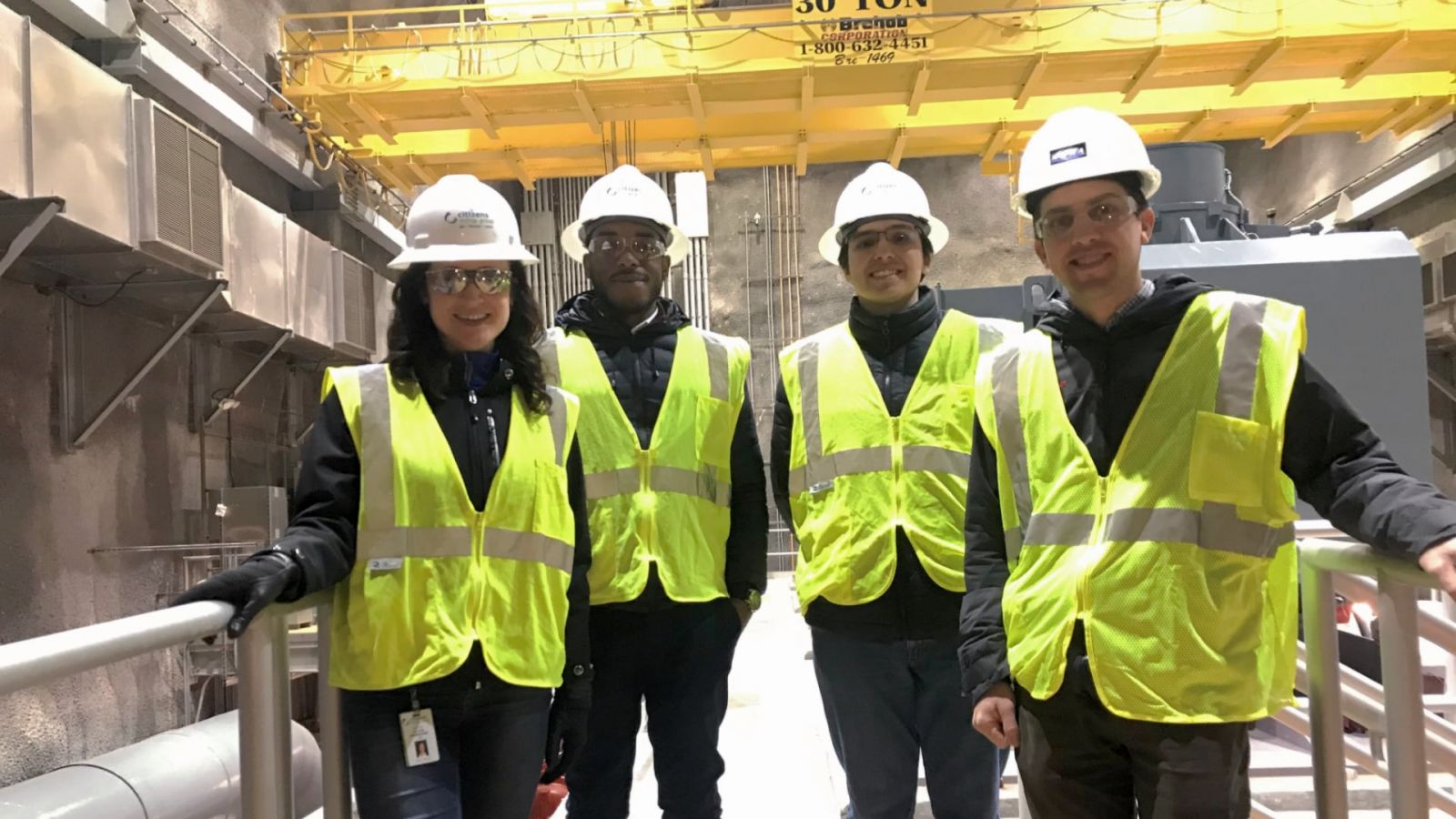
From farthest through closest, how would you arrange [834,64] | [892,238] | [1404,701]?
[834,64] → [892,238] → [1404,701]

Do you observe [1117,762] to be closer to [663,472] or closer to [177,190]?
[663,472]

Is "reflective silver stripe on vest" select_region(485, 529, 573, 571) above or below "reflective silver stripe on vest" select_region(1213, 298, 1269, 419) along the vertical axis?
below

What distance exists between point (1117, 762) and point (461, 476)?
1.39 meters

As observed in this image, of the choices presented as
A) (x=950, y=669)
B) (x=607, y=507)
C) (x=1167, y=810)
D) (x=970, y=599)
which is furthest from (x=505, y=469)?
(x=1167, y=810)

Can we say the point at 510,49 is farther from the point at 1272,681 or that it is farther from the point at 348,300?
the point at 1272,681

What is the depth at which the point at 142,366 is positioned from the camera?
6566 mm

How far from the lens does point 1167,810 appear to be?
173cm

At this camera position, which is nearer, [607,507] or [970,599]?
[970,599]

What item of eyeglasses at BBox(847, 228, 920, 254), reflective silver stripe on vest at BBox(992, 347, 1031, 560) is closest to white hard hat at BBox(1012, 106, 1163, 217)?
reflective silver stripe on vest at BBox(992, 347, 1031, 560)

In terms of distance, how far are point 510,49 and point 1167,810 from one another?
8569 millimetres

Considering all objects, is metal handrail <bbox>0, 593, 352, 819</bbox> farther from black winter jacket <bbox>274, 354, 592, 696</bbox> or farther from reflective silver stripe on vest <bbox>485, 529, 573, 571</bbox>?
reflective silver stripe on vest <bbox>485, 529, 573, 571</bbox>

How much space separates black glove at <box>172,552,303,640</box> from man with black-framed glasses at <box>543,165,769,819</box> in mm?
1042

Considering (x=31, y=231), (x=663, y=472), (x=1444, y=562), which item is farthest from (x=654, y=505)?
(x=31, y=231)

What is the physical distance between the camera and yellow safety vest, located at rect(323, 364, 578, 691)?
2008 millimetres
